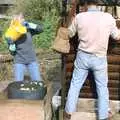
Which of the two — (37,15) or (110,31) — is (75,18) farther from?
(37,15)

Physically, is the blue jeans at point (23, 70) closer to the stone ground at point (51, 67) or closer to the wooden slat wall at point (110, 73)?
the wooden slat wall at point (110, 73)

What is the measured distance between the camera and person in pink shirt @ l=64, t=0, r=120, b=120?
672 cm

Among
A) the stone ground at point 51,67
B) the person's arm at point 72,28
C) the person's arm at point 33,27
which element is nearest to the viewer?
the person's arm at point 72,28

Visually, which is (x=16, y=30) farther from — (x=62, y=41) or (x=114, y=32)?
(x=114, y=32)

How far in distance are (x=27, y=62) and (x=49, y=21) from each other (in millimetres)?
6653

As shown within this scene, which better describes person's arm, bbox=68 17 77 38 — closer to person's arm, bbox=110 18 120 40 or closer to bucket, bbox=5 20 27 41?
→ person's arm, bbox=110 18 120 40

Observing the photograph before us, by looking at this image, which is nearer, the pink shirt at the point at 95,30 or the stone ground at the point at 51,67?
the pink shirt at the point at 95,30

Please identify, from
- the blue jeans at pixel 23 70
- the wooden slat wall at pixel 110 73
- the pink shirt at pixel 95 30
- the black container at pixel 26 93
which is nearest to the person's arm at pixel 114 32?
the pink shirt at pixel 95 30

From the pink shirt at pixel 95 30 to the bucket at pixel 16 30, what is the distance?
3.27ft

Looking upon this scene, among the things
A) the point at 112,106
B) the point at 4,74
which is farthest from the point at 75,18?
the point at 4,74

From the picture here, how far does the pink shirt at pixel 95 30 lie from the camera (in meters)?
6.71

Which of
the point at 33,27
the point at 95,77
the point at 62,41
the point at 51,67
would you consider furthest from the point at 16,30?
the point at 51,67

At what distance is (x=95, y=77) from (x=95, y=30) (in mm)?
679

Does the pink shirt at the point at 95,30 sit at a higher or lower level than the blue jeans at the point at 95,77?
higher
